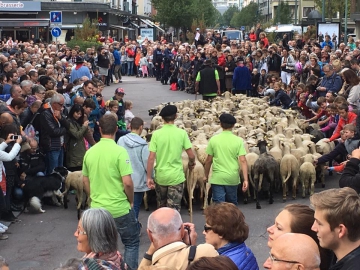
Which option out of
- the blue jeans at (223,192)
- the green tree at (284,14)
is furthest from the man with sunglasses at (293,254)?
the green tree at (284,14)

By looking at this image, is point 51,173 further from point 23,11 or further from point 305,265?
point 23,11

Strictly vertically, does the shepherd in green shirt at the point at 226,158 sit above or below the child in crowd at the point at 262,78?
below

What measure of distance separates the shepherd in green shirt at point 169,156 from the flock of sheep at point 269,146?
842mm

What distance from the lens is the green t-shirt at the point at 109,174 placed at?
7.15 meters

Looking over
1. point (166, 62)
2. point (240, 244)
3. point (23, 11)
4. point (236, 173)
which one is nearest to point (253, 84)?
point (166, 62)

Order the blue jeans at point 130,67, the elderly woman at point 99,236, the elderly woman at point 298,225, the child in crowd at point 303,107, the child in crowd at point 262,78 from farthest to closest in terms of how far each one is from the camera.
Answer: the blue jeans at point 130,67
the child in crowd at point 262,78
the child in crowd at point 303,107
the elderly woman at point 99,236
the elderly woman at point 298,225

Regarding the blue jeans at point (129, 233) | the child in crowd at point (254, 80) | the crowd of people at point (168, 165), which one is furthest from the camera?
the child in crowd at point (254, 80)

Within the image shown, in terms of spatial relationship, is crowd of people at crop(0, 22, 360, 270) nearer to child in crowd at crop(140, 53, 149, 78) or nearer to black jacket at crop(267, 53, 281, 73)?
black jacket at crop(267, 53, 281, 73)

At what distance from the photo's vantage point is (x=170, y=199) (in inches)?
361

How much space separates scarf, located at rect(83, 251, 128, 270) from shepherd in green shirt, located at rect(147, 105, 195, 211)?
3611mm

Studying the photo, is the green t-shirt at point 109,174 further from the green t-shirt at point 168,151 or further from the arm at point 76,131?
the arm at point 76,131

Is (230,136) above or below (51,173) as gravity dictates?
above

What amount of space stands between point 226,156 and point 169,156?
823 mm

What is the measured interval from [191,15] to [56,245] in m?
59.9
